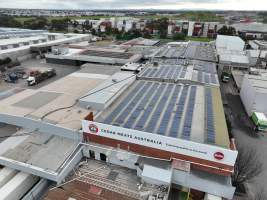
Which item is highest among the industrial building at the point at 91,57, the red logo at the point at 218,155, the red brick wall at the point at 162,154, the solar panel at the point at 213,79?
the industrial building at the point at 91,57

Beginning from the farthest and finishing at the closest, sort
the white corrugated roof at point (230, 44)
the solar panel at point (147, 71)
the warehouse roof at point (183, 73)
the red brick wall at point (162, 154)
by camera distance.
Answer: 1. the white corrugated roof at point (230, 44)
2. the solar panel at point (147, 71)
3. the warehouse roof at point (183, 73)
4. the red brick wall at point (162, 154)

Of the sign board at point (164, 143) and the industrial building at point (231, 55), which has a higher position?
the industrial building at point (231, 55)

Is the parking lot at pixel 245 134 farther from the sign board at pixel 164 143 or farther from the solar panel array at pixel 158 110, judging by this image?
the solar panel array at pixel 158 110

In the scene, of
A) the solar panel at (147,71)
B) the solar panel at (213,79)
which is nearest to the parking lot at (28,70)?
the solar panel at (147,71)

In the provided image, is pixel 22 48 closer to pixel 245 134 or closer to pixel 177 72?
pixel 177 72

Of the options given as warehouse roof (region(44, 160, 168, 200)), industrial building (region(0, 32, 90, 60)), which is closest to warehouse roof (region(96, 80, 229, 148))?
warehouse roof (region(44, 160, 168, 200))

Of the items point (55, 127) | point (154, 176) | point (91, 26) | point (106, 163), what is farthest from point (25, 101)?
point (91, 26)
